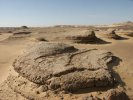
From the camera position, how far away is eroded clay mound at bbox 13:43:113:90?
5.50 m

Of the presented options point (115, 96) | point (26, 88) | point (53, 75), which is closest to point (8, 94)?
point (26, 88)

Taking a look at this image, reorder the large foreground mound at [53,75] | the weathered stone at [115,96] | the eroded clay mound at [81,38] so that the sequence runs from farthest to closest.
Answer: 1. the eroded clay mound at [81,38]
2. the large foreground mound at [53,75]
3. the weathered stone at [115,96]

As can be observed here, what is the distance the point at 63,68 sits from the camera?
19.6 ft

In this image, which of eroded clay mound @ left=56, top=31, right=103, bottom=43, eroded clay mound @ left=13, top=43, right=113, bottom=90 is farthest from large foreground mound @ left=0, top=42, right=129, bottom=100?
eroded clay mound @ left=56, top=31, right=103, bottom=43

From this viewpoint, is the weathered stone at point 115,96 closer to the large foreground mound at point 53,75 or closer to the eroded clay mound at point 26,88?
the large foreground mound at point 53,75

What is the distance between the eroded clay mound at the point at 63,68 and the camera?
5.50 meters

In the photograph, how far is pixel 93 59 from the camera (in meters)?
7.07

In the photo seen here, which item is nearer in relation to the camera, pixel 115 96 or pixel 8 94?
pixel 115 96

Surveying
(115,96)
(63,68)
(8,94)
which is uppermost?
(63,68)

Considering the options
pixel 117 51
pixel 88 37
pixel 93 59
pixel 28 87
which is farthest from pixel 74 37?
pixel 28 87

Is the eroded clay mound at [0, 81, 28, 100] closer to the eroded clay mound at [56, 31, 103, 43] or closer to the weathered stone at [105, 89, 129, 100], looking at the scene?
the weathered stone at [105, 89, 129, 100]

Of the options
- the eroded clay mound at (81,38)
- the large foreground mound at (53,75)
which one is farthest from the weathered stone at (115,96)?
the eroded clay mound at (81,38)

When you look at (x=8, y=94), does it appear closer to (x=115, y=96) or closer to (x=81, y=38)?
(x=115, y=96)

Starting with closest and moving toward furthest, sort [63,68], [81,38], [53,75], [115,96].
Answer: [115,96] < [53,75] < [63,68] < [81,38]
